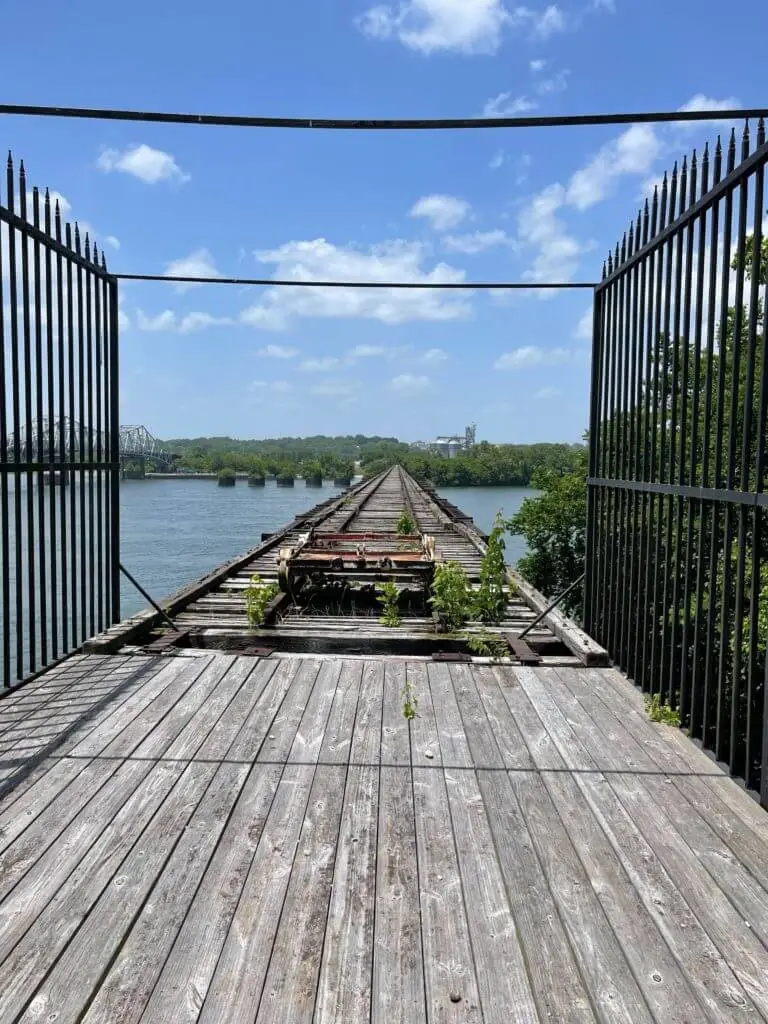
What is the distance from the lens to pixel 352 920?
226 cm

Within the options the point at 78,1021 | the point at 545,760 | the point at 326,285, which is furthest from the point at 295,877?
the point at 326,285

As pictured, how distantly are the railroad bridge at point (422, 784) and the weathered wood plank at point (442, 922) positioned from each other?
1 cm

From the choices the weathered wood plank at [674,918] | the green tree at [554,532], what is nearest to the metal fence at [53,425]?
the weathered wood plank at [674,918]

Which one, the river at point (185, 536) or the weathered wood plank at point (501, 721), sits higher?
the weathered wood plank at point (501, 721)

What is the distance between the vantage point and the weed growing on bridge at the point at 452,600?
6.77 m

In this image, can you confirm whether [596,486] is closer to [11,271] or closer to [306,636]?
[306,636]

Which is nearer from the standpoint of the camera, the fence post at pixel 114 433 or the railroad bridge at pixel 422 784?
the railroad bridge at pixel 422 784

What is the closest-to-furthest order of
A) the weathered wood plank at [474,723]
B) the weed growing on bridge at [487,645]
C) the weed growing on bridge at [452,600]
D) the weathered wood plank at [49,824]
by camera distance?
1. the weathered wood plank at [49,824]
2. the weathered wood plank at [474,723]
3. the weed growing on bridge at [487,645]
4. the weed growing on bridge at [452,600]

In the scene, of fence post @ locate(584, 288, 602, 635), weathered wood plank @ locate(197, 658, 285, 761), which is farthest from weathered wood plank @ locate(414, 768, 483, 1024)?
fence post @ locate(584, 288, 602, 635)

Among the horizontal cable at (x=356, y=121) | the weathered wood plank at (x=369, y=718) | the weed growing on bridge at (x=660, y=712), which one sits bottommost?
the weathered wood plank at (x=369, y=718)

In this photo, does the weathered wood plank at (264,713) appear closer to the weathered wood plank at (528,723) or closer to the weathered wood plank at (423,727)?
the weathered wood plank at (423,727)

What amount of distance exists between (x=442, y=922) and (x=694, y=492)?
7.96ft

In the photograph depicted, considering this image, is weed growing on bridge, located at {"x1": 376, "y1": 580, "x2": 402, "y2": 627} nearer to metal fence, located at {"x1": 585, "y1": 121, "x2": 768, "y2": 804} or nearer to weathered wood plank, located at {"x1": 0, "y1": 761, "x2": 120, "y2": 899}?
metal fence, located at {"x1": 585, "y1": 121, "x2": 768, "y2": 804}

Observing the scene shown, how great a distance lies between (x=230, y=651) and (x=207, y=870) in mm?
3058
